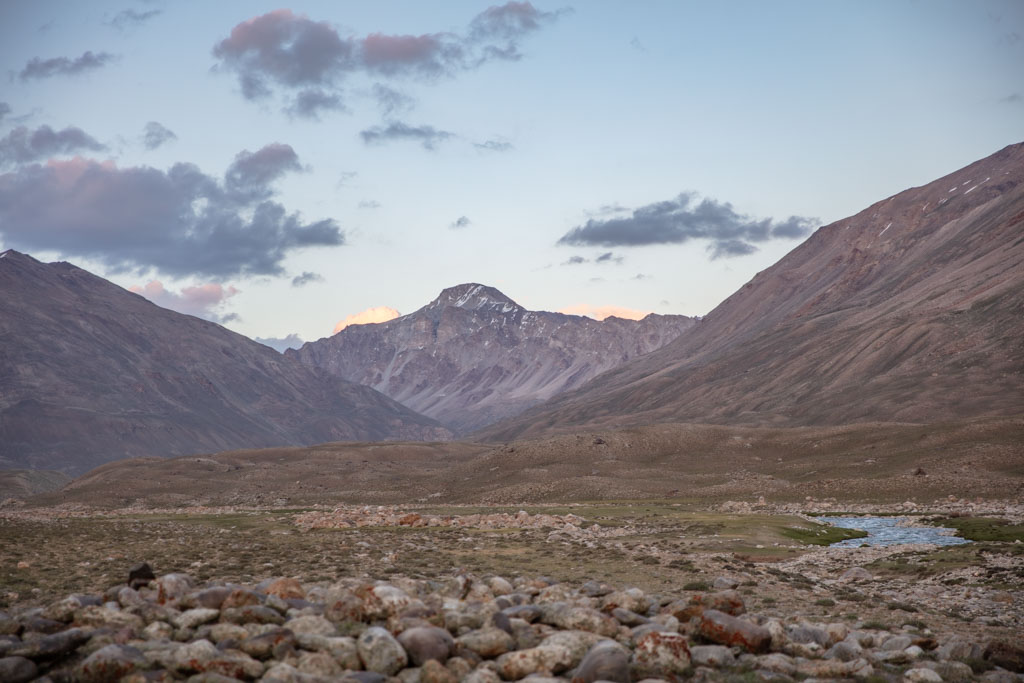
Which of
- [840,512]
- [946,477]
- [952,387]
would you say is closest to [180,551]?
[840,512]

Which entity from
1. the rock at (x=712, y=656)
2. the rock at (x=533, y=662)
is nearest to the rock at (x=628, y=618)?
the rock at (x=712, y=656)

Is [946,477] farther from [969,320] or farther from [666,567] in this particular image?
[969,320]

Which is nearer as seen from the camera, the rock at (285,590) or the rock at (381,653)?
the rock at (381,653)

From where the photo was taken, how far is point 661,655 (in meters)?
17.0

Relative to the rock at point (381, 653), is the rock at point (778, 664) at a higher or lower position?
lower

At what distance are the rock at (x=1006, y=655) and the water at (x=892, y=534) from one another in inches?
1009

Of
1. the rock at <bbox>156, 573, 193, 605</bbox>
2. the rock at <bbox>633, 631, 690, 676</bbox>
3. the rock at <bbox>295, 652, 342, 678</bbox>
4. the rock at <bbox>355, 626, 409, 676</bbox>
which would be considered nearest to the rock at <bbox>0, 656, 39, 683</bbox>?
the rock at <bbox>156, 573, 193, 605</bbox>

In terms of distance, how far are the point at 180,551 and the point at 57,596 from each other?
12.0m

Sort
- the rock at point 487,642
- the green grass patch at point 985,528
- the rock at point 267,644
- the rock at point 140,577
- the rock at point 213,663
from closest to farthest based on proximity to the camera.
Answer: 1. the rock at point 213,663
2. the rock at point 267,644
3. the rock at point 487,642
4. the rock at point 140,577
5. the green grass patch at point 985,528

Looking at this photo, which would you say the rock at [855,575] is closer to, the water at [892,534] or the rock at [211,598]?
the water at [892,534]

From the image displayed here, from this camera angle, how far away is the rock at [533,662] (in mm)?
16031

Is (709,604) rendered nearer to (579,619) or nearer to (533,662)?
(579,619)

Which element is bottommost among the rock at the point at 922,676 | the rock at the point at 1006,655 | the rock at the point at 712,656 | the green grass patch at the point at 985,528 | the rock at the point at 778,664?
the green grass patch at the point at 985,528

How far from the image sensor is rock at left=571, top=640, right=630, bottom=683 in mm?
15773
